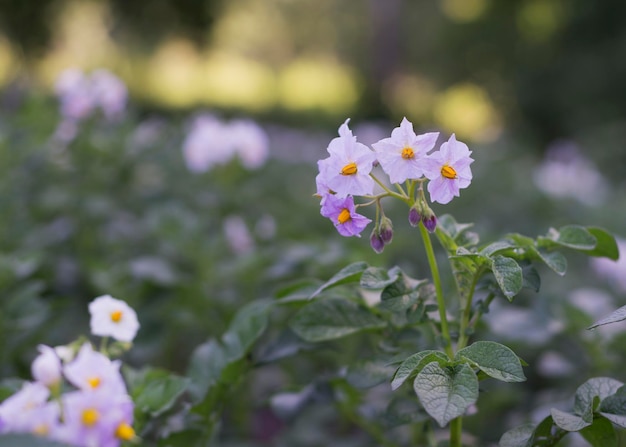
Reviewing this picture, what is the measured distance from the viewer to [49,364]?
874 mm

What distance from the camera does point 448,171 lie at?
1047mm

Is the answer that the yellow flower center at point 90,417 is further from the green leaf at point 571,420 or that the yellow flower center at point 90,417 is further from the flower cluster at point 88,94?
the flower cluster at point 88,94

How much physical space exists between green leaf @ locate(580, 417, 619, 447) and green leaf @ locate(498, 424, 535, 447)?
0.26ft

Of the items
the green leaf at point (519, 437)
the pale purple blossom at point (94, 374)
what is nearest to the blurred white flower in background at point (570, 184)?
the green leaf at point (519, 437)

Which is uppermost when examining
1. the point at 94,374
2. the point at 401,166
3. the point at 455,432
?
the point at 401,166

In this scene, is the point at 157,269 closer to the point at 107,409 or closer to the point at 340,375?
the point at 340,375

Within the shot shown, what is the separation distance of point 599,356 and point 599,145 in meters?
7.18

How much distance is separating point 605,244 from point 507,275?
303 mm

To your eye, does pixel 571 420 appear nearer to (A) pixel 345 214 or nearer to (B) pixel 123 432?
(A) pixel 345 214

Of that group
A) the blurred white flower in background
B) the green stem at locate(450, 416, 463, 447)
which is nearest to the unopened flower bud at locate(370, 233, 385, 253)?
the green stem at locate(450, 416, 463, 447)

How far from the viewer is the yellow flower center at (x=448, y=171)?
1046 millimetres

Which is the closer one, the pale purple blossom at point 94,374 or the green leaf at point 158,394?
the pale purple blossom at point 94,374

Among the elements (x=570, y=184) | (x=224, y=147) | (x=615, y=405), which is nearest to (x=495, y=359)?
(x=615, y=405)

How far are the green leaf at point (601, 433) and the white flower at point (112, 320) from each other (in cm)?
69
